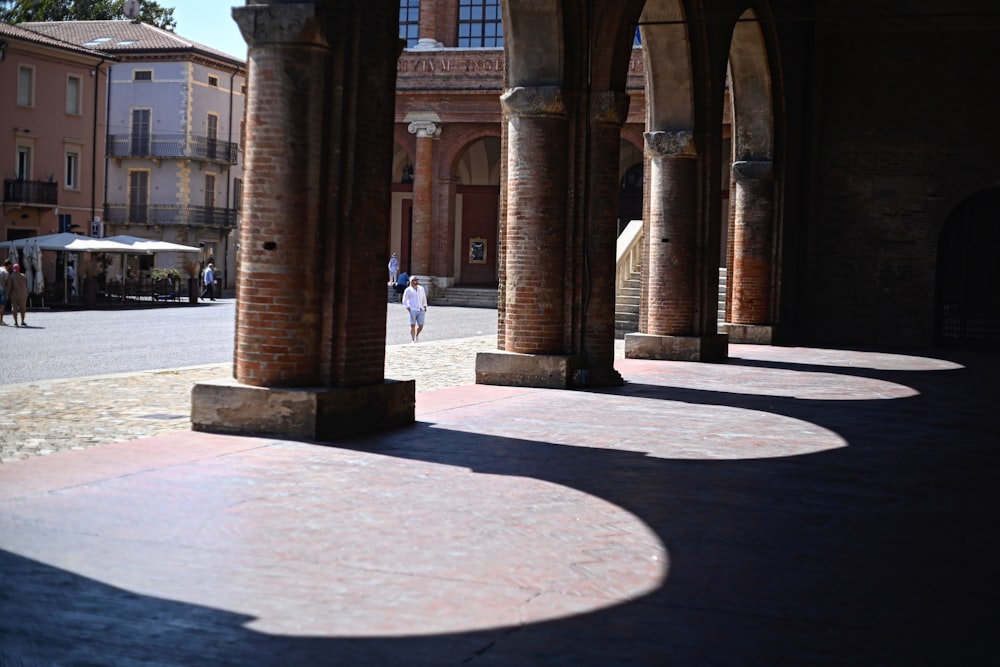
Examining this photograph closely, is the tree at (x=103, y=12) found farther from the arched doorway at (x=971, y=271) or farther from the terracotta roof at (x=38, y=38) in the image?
the arched doorway at (x=971, y=271)

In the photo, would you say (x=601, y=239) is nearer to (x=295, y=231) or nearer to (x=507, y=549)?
(x=295, y=231)

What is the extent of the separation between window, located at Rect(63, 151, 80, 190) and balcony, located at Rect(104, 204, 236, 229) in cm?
868

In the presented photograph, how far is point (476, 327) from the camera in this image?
86.2 feet

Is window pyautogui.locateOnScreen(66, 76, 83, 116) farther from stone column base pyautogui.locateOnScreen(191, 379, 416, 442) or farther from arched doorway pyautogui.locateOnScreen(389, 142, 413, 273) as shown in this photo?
stone column base pyautogui.locateOnScreen(191, 379, 416, 442)

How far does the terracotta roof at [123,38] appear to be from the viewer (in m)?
53.4

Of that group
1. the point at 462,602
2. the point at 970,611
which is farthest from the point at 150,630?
the point at 970,611

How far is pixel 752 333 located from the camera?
22078mm

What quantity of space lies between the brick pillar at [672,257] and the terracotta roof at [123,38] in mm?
40607

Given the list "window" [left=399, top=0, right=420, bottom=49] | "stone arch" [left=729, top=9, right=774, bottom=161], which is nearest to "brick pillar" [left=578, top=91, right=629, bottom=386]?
"stone arch" [left=729, top=9, right=774, bottom=161]

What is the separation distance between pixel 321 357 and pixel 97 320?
18.8 meters

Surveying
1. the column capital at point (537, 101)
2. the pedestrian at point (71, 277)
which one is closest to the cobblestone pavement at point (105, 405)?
the column capital at point (537, 101)

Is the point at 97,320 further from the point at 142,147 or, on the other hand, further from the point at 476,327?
the point at 142,147

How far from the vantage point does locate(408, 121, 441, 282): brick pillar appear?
37.9 meters

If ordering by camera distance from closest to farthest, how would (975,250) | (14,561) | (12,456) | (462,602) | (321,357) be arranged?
(462,602) < (14,561) < (12,456) < (321,357) < (975,250)
